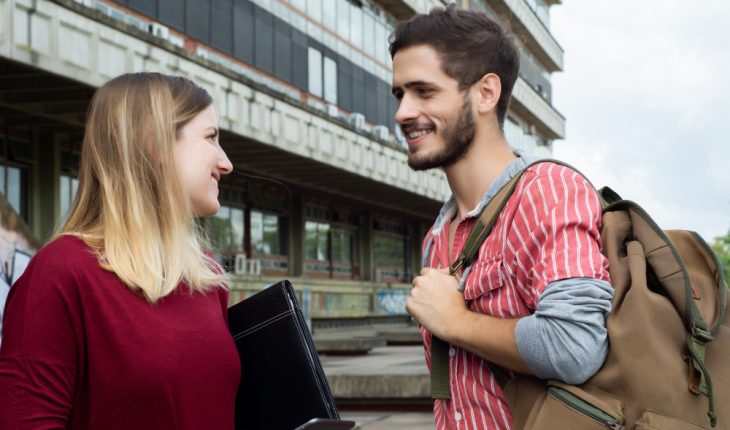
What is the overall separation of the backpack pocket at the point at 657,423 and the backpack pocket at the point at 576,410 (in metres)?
0.04

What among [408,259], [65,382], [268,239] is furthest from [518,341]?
[408,259]

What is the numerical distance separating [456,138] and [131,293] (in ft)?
3.02

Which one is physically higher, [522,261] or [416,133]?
A: [416,133]

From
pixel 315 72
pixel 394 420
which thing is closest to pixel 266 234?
pixel 315 72

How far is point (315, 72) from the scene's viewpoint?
29.3 m

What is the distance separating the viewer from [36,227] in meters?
19.8

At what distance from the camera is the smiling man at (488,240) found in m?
2.13

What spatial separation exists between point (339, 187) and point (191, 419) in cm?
3048

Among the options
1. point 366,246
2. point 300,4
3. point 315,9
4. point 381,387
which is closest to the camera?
point 381,387

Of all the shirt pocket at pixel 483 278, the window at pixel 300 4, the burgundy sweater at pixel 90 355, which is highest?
the window at pixel 300 4

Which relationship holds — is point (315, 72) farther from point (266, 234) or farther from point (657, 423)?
point (657, 423)

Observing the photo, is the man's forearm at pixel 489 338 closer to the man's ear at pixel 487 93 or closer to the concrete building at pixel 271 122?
the man's ear at pixel 487 93

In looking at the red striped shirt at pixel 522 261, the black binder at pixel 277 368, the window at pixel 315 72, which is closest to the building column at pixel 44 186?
the window at pixel 315 72

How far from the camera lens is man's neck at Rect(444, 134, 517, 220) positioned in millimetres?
2635
